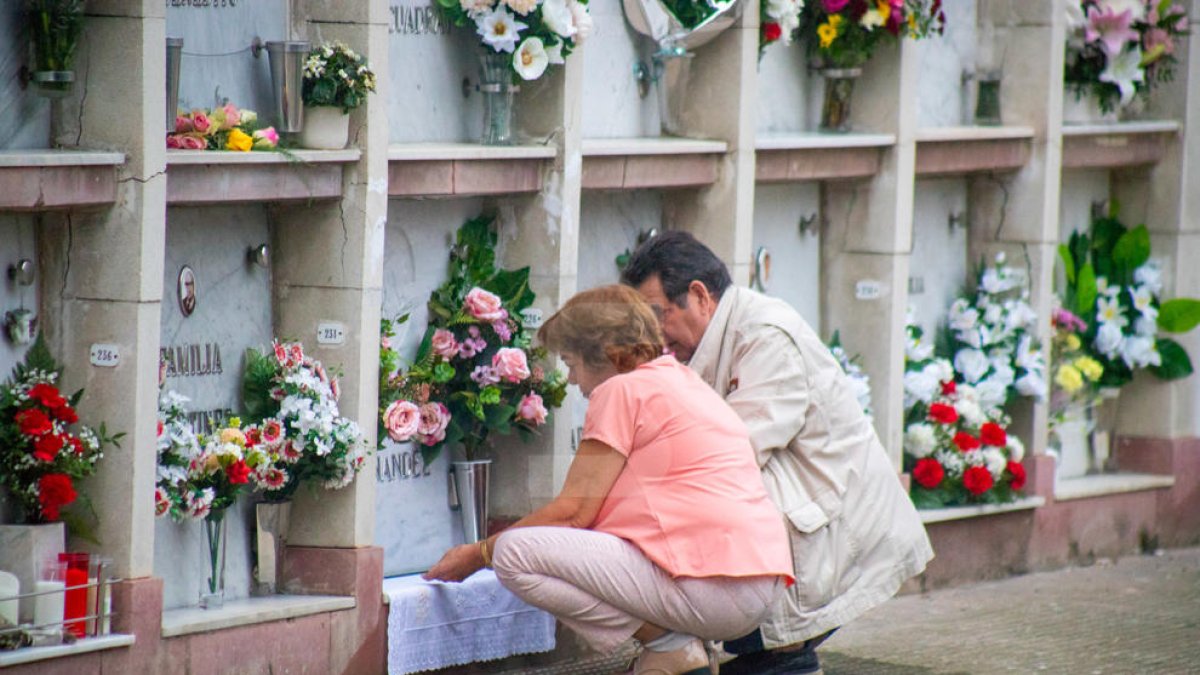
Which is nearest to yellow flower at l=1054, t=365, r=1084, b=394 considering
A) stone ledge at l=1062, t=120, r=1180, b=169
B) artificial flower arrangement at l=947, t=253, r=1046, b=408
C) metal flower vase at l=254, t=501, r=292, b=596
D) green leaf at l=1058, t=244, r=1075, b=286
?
artificial flower arrangement at l=947, t=253, r=1046, b=408

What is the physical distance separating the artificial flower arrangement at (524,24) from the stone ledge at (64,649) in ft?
A: 7.91

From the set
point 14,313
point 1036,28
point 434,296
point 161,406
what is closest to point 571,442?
point 434,296

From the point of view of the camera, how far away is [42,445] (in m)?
5.85

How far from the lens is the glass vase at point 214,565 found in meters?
6.56

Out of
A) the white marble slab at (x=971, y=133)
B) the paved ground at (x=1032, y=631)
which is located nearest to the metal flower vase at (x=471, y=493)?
the paved ground at (x=1032, y=631)

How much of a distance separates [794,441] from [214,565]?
6.19 ft

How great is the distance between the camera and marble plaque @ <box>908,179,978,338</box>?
31.8 ft

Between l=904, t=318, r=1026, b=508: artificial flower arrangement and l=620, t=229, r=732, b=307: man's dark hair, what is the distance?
325cm

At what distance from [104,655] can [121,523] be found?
378mm

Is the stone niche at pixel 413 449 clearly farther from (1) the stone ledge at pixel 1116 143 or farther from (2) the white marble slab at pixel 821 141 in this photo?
(1) the stone ledge at pixel 1116 143

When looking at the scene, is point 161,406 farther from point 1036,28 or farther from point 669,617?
point 1036,28

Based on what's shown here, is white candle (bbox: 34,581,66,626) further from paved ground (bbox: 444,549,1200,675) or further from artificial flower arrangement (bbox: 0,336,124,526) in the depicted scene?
paved ground (bbox: 444,549,1200,675)

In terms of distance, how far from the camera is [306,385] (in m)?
6.65

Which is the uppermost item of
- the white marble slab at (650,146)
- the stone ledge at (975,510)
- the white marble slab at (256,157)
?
the white marble slab at (650,146)
